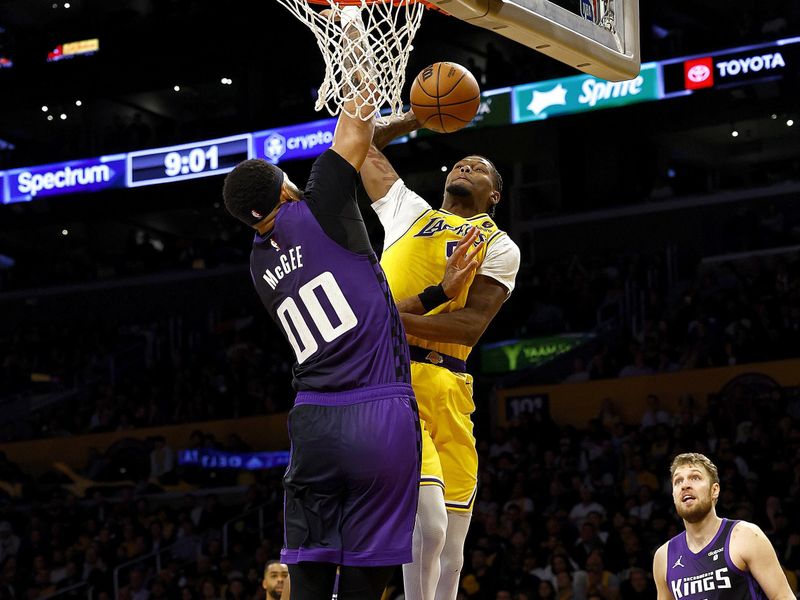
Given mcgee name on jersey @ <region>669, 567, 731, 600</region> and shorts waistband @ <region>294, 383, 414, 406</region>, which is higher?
shorts waistband @ <region>294, 383, 414, 406</region>

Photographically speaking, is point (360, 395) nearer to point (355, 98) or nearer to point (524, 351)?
point (355, 98)

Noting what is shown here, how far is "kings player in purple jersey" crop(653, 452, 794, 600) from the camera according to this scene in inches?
217

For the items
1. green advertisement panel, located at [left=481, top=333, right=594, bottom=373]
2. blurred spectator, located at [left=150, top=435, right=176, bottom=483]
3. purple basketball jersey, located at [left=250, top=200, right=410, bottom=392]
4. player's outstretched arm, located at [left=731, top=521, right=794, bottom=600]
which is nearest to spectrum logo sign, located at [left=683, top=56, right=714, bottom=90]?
green advertisement panel, located at [left=481, top=333, right=594, bottom=373]

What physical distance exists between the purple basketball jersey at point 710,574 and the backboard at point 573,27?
2.28m

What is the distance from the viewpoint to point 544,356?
19125mm

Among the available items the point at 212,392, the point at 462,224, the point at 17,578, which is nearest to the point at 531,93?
the point at 212,392

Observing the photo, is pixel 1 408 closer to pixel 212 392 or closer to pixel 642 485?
pixel 212 392

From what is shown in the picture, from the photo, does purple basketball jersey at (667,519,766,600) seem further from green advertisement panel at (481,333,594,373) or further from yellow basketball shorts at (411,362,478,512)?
green advertisement panel at (481,333,594,373)

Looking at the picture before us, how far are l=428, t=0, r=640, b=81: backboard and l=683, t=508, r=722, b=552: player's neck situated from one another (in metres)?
2.17

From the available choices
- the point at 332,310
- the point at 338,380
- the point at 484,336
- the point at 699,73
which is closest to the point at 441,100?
the point at 332,310

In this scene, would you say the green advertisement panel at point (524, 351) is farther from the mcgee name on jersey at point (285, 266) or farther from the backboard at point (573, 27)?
the mcgee name on jersey at point (285, 266)

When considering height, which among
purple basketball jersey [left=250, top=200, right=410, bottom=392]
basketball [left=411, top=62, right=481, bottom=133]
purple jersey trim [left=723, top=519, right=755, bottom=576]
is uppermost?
basketball [left=411, top=62, right=481, bottom=133]

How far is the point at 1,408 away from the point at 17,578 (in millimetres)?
7583

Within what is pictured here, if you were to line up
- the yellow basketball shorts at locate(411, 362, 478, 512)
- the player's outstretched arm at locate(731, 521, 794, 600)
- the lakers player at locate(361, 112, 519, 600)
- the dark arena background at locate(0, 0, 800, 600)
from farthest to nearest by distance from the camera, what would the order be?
the dark arena background at locate(0, 0, 800, 600) → the player's outstretched arm at locate(731, 521, 794, 600) → the yellow basketball shorts at locate(411, 362, 478, 512) → the lakers player at locate(361, 112, 519, 600)
